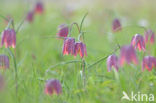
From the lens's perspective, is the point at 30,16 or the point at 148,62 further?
the point at 30,16

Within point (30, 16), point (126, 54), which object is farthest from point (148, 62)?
point (30, 16)

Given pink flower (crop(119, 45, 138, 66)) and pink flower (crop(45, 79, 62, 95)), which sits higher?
pink flower (crop(119, 45, 138, 66))

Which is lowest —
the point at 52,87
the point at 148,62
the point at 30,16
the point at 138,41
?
the point at 52,87

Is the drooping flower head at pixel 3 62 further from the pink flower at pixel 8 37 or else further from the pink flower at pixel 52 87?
the pink flower at pixel 52 87

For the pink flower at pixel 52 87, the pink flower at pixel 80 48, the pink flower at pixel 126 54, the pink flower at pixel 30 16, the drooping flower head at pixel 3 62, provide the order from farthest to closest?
the pink flower at pixel 30 16
the drooping flower head at pixel 3 62
the pink flower at pixel 80 48
the pink flower at pixel 52 87
the pink flower at pixel 126 54

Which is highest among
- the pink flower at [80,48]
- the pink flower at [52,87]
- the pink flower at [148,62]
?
the pink flower at [80,48]

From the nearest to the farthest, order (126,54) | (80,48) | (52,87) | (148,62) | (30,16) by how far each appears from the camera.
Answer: (126,54)
(52,87)
(80,48)
(148,62)
(30,16)

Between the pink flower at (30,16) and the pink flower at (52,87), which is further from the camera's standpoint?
the pink flower at (30,16)

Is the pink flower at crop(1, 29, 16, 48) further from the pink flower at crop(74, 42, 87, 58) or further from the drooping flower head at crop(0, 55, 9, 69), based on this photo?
the pink flower at crop(74, 42, 87, 58)

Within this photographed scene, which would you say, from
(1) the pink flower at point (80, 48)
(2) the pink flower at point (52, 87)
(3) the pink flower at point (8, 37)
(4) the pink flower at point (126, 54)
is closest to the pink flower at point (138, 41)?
(1) the pink flower at point (80, 48)

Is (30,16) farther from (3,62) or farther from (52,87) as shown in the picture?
(52,87)

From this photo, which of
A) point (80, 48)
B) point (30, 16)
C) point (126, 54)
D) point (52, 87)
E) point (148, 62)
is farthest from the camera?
point (30, 16)

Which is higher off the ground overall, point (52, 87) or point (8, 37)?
point (8, 37)

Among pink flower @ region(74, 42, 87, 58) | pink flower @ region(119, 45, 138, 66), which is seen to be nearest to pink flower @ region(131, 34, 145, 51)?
pink flower @ region(74, 42, 87, 58)
